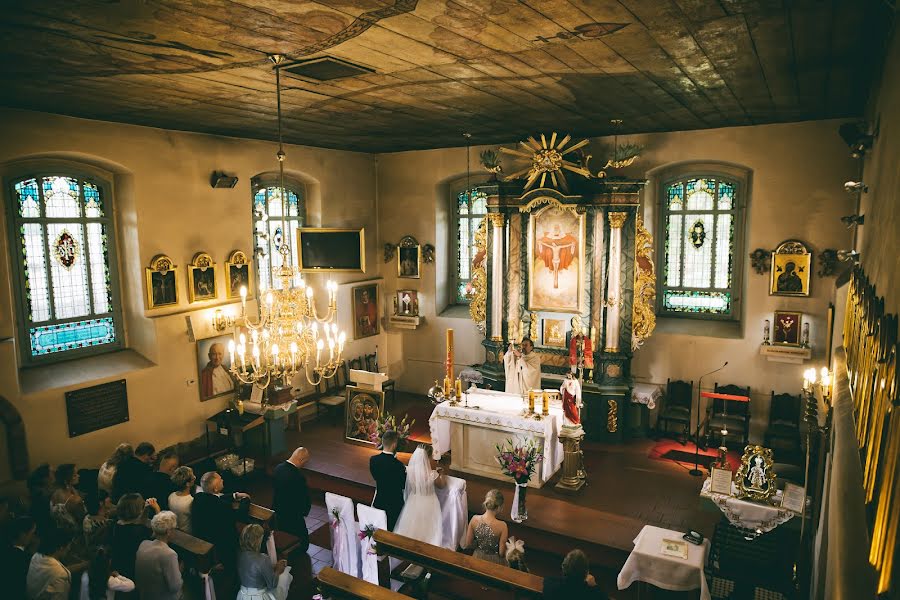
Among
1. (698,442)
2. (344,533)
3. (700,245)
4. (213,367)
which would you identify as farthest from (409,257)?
(344,533)

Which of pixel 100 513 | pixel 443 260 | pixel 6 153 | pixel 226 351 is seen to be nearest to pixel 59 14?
pixel 6 153

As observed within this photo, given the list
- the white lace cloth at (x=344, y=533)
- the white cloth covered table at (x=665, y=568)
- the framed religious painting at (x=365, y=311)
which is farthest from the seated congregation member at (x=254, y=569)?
the framed religious painting at (x=365, y=311)

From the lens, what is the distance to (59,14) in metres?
4.24

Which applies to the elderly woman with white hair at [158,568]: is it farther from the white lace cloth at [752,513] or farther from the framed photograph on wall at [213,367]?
the white lace cloth at [752,513]

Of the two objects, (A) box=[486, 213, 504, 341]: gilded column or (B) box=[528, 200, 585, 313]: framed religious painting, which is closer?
(B) box=[528, 200, 585, 313]: framed religious painting

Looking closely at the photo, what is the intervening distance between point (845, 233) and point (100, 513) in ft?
36.8

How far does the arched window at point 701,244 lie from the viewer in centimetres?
1148

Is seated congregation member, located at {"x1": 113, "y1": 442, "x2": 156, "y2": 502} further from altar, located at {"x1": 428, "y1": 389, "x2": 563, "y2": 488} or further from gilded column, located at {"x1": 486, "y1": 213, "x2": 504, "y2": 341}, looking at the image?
gilded column, located at {"x1": 486, "y1": 213, "x2": 504, "y2": 341}

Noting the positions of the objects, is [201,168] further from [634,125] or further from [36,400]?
[634,125]

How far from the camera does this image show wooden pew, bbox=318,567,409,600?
5.21 metres

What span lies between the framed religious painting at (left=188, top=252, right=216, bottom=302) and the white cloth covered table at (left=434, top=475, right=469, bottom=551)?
209 inches

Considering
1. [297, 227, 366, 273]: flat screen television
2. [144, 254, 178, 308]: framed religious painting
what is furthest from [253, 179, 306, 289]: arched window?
[297, 227, 366, 273]: flat screen television

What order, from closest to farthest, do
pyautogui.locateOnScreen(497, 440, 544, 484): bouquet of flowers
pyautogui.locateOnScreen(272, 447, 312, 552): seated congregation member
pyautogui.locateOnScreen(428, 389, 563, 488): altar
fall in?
pyautogui.locateOnScreen(272, 447, 312, 552): seated congregation member < pyautogui.locateOnScreen(497, 440, 544, 484): bouquet of flowers < pyautogui.locateOnScreen(428, 389, 563, 488): altar

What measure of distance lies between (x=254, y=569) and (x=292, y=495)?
1.40 metres
